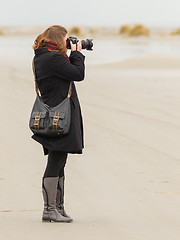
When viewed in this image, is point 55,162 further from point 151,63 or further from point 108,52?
point 108,52

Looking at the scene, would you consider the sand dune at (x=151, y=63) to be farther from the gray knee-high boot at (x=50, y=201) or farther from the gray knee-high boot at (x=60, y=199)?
the gray knee-high boot at (x=50, y=201)

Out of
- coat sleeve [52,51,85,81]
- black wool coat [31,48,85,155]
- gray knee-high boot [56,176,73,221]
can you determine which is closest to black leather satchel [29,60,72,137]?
black wool coat [31,48,85,155]

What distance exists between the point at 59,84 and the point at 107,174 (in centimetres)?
199

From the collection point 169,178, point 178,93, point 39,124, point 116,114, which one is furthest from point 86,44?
point 178,93

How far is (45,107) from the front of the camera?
4320mm

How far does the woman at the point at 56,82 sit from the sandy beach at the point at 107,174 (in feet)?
1.39

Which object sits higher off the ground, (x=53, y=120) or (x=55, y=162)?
(x=53, y=120)

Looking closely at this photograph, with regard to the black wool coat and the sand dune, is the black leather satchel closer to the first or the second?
the black wool coat

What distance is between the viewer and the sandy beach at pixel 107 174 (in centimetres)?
438

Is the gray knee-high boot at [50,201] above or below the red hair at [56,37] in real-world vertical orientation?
below

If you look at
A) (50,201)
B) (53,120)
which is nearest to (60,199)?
(50,201)

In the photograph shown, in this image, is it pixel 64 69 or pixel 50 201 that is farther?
pixel 50 201

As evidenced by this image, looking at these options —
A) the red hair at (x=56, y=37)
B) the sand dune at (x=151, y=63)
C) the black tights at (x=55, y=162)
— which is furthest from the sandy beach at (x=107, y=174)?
the sand dune at (x=151, y=63)

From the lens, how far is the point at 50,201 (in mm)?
4500
